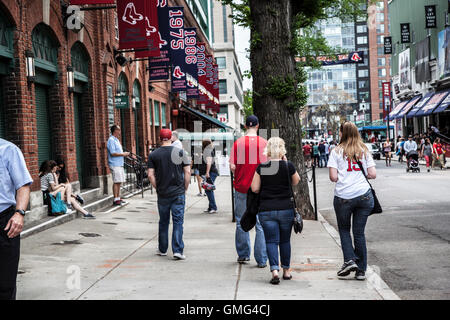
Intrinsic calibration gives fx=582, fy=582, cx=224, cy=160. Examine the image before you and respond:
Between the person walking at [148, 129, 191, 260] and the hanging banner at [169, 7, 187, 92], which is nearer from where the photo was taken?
the person walking at [148, 129, 191, 260]

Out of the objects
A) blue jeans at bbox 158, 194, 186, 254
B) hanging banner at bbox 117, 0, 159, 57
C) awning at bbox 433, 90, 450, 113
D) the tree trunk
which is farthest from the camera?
awning at bbox 433, 90, 450, 113

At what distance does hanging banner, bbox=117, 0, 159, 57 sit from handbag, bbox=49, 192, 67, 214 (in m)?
6.24

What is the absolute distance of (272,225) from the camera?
6617 millimetres

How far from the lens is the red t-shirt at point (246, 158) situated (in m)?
7.47

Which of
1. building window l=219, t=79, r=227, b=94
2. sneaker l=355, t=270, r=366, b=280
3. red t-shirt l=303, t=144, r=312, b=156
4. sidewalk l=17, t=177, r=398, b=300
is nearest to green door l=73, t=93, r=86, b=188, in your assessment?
sidewalk l=17, t=177, r=398, b=300

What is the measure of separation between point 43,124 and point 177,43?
1093 centimetres

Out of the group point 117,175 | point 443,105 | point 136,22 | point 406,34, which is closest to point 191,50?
point 136,22

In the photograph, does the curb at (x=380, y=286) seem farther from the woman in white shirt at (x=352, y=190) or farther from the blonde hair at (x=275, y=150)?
the blonde hair at (x=275, y=150)

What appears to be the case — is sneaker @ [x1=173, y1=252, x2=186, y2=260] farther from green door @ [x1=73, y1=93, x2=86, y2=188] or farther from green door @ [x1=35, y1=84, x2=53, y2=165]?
green door @ [x1=73, y1=93, x2=86, y2=188]

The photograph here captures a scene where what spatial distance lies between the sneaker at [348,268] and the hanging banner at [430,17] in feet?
128

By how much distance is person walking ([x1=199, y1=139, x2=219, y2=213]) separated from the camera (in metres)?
14.1

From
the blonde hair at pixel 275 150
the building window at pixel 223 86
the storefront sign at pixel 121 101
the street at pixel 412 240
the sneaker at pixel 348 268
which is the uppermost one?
the building window at pixel 223 86

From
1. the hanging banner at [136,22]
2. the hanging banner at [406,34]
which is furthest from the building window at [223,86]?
the hanging banner at [136,22]

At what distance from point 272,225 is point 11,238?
3077 mm
